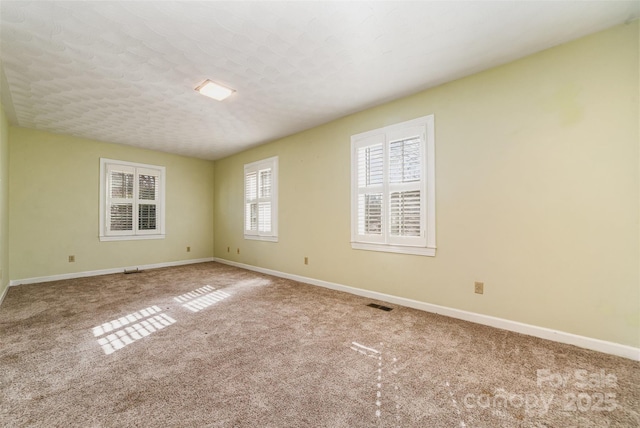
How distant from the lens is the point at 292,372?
5.85 ft

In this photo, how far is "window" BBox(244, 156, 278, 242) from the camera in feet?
16.0

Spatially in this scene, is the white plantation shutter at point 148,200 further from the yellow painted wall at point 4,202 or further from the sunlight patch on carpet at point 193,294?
the sunlight patch on carpet at point 193,294

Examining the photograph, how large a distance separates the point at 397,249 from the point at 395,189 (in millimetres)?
734

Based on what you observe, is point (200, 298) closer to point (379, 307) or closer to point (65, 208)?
point (379, 307)

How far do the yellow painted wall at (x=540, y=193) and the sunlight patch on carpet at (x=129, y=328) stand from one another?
2483 mm

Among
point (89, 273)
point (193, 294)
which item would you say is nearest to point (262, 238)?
point (193, 294)

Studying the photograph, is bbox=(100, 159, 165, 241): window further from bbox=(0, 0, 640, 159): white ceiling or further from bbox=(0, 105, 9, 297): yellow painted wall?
bbox=(0, 0, 640, 159): white ceiling

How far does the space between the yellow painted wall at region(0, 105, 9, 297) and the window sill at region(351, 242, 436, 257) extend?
472 centimetres

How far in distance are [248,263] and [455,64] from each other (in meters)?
4.77

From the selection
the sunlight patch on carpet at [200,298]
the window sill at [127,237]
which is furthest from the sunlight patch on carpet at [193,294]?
the window sill at [127,237]

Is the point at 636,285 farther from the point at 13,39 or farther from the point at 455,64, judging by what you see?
the point at 13,39

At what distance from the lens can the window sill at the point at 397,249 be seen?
293 centimetres

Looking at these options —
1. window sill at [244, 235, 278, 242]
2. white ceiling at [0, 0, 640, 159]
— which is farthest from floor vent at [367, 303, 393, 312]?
white ceiling at [0, 0, 640, 159]

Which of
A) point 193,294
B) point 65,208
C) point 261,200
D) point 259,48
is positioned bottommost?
point 193,294
